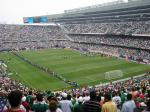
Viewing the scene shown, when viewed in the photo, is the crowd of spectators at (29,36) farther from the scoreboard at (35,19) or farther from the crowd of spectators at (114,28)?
the crowd of spectators at (114,28)

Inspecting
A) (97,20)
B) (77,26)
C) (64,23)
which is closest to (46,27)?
(64,23)

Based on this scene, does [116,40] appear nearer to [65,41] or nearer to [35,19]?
[65,41]

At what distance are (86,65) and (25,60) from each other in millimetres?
16874

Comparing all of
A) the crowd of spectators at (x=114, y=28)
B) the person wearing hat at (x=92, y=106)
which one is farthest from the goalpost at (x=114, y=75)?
the person wearing hat at (x=92, y=106)

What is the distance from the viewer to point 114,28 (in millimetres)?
98250

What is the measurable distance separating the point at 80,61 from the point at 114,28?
34.0 m

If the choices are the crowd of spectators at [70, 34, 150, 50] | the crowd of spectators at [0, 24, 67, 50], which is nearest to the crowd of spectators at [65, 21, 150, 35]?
the crowd of spectators at [70, 34, 150, 50]

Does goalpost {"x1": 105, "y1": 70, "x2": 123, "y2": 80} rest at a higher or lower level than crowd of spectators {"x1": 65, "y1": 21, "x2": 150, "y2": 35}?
lower

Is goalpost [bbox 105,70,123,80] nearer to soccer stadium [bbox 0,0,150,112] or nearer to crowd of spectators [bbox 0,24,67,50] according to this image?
soccer stadium [bbox 0,0,150,112]

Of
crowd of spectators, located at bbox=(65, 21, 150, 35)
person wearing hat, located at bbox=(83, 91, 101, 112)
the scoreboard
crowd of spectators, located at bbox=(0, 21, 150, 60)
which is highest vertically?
person wearing hat, located at bbox=(83, 91, 101, 112)

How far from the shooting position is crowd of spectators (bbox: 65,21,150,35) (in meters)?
85.3

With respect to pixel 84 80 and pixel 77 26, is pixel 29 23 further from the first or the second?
pixel 84 80

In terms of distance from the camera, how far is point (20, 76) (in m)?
52.0

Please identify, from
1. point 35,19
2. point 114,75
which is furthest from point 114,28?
point 114,75
